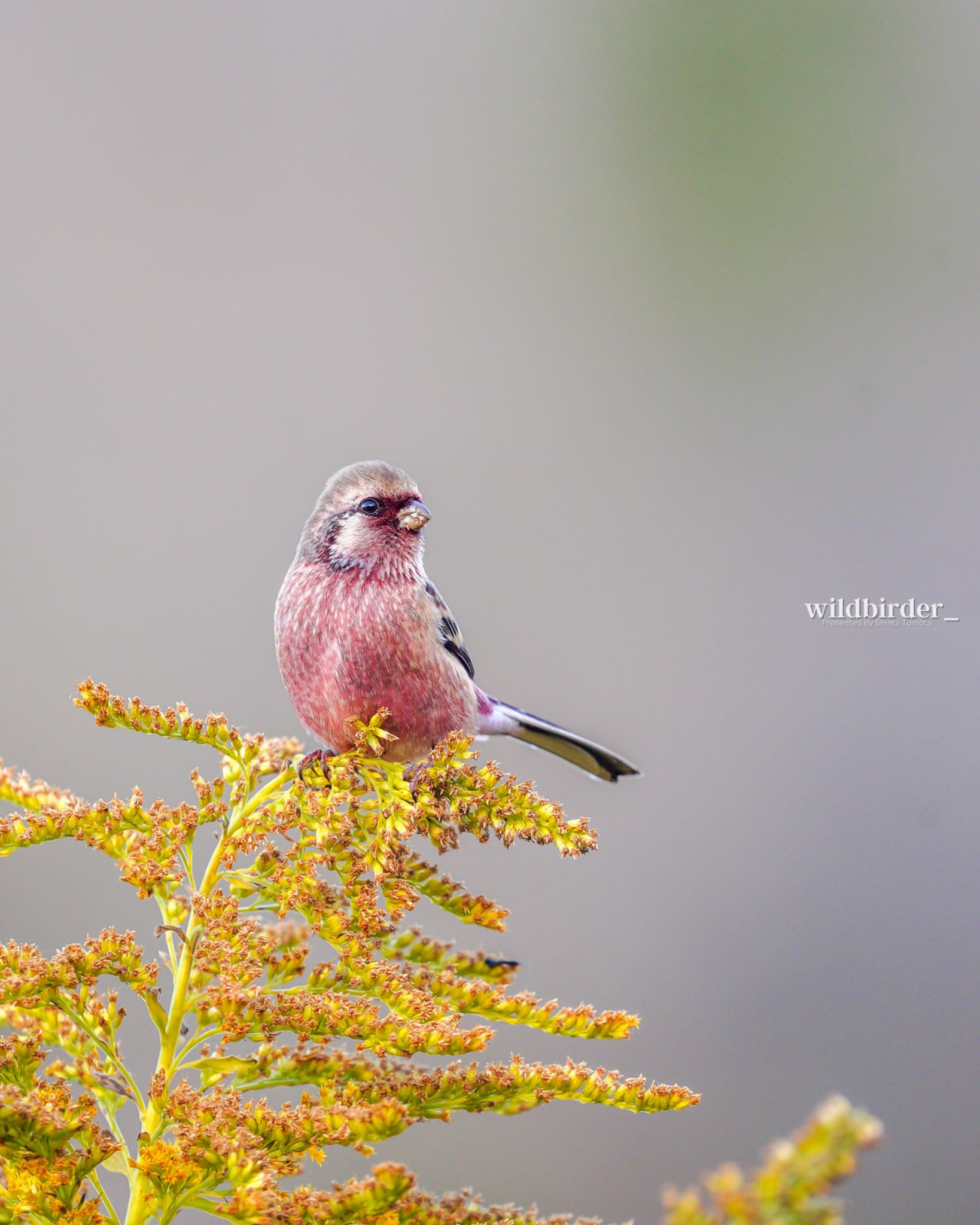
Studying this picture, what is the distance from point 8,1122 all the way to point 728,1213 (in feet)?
2.41

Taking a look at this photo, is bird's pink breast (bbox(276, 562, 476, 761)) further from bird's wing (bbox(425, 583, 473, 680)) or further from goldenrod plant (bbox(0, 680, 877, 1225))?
goldenrod plant (bbox(0, 680, 877, 1225))

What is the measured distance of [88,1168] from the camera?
103 cm

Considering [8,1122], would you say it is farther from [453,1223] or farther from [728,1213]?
[728,1213]

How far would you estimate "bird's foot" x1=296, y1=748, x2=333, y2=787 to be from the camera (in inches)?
52.8

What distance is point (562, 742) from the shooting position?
218 cm

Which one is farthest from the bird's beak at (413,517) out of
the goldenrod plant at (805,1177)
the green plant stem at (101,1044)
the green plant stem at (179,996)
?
the goldenrod plant at (805,1177)

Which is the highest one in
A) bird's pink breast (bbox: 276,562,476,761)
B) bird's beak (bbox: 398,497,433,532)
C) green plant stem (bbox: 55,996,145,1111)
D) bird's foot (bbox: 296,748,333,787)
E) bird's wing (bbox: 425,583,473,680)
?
bird's beak (bbox: 398,497,433,532)

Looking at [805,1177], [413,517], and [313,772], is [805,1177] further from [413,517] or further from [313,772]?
[413,517]

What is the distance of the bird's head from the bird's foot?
50 centimetres

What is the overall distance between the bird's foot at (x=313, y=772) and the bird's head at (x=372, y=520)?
505 mm

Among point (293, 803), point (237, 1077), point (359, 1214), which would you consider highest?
point (293, 803)

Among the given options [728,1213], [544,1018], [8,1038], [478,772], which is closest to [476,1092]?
[544,1018]

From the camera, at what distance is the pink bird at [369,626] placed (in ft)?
5.75

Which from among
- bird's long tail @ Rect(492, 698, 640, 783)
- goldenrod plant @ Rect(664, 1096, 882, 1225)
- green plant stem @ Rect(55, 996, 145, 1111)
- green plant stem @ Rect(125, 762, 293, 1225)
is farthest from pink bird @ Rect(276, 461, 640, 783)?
goldenrod plant @ Rect(664, 1096, 882, 1225)
